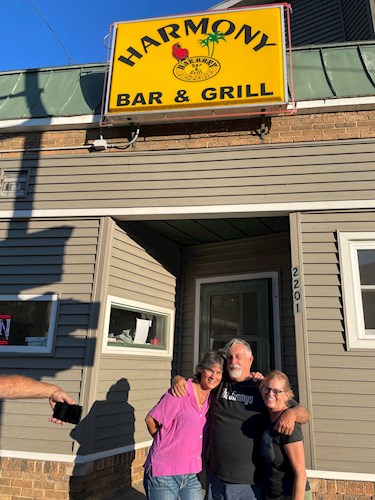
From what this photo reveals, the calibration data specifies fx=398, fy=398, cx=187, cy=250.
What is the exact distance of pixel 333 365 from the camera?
4.09m

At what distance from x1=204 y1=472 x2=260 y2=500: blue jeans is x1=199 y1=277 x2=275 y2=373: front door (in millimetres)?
2823

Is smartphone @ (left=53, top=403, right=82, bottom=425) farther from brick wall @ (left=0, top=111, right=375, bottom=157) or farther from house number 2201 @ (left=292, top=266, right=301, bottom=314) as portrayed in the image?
brick wall @ (left=0, top=111, right=375, bottom=157)

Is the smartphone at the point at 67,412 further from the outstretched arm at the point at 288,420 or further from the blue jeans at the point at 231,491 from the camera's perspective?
the outstretched arm at the point at 288,420

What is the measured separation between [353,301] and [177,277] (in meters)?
2.73

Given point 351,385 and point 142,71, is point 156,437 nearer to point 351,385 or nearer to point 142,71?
point 351,385

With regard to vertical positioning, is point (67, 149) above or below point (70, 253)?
above

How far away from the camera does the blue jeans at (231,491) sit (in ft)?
7.96

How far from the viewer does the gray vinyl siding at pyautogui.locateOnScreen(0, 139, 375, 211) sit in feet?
15.1

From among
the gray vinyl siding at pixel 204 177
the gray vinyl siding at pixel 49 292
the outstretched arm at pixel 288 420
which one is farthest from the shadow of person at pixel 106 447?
the outstretched arm at pixel 288 420

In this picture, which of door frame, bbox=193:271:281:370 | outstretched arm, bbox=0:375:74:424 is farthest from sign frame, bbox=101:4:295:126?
outstretched arm, bbox=0:375:74:424

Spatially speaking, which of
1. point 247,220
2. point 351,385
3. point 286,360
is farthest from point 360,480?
point 247,220

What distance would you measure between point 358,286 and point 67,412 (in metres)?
3.26

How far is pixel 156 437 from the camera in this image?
108 inches

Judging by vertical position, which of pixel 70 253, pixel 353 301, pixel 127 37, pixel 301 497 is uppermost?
pixel 127 37
